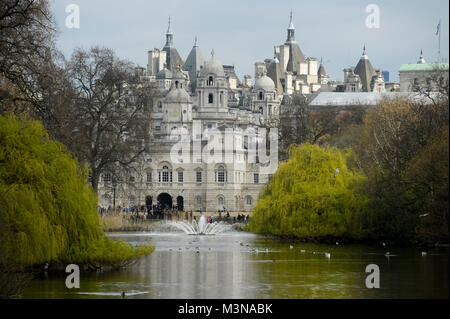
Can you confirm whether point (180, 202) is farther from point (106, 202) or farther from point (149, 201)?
point (106, 202)

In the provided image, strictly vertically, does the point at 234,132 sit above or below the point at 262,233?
above

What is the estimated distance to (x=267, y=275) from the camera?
37906 mm

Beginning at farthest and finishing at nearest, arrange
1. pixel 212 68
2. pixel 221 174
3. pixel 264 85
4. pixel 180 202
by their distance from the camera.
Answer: pixel 264 85, pixel 212 68, pixel 180 202, pixel 221 174

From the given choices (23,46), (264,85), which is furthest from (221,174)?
(23,46)

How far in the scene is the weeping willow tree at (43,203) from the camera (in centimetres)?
3209

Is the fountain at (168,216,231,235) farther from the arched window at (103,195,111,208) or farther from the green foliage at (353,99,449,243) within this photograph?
the arched window at (103,195,111,208)

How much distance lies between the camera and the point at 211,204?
10744 cm

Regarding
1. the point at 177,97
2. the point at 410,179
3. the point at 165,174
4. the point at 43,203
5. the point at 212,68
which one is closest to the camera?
the point at 43,203

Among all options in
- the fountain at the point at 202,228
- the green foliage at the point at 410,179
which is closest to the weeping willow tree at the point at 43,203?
the green foliage at the point at 410,179

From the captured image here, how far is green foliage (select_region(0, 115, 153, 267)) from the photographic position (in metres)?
32.1

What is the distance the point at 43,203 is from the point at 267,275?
27.8 feet

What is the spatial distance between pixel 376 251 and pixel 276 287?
14.3 meters

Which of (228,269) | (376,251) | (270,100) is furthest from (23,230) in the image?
(270,100)
